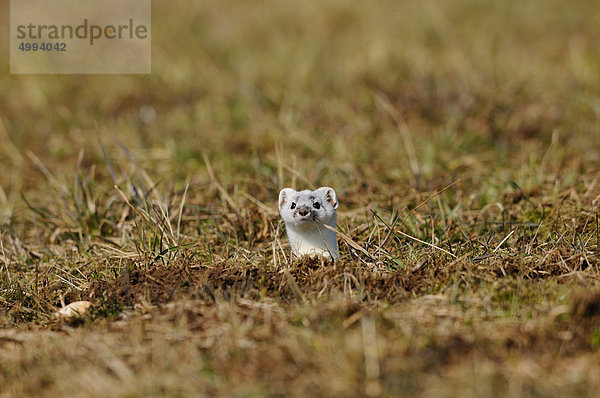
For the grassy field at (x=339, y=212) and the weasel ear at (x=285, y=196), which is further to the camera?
the weasel ear at (x=285, y=196)

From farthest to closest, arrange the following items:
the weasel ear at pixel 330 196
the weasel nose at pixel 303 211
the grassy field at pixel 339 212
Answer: the weasel ear at pixel 330 196 → the weasel nose at pixel 303 211 → the grassy field at pixel 339 212

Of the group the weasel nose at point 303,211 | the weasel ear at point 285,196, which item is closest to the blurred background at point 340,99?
the weasel ear at point 285,196

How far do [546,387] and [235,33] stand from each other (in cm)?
715

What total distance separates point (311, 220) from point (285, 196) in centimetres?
27

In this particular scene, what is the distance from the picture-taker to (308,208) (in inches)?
132

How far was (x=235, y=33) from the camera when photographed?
28.5 feet

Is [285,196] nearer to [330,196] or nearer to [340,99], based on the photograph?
[330,196]

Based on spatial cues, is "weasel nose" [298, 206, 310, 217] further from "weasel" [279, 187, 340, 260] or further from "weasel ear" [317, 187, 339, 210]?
"weasel ear" [317, 187, 339, 210]

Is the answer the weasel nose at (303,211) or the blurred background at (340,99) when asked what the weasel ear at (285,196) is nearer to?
the weasel nose at (303,211)

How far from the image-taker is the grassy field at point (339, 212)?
265cm

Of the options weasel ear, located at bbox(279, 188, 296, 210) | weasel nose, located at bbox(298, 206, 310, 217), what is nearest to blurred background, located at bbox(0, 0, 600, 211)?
weasel ear, located at bbox(279, 188, 296, 210)

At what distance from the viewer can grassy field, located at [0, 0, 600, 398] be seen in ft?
8.70

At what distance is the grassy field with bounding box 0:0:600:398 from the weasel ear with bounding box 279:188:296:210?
319 mm

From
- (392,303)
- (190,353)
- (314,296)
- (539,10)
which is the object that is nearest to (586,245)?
(392,303)
